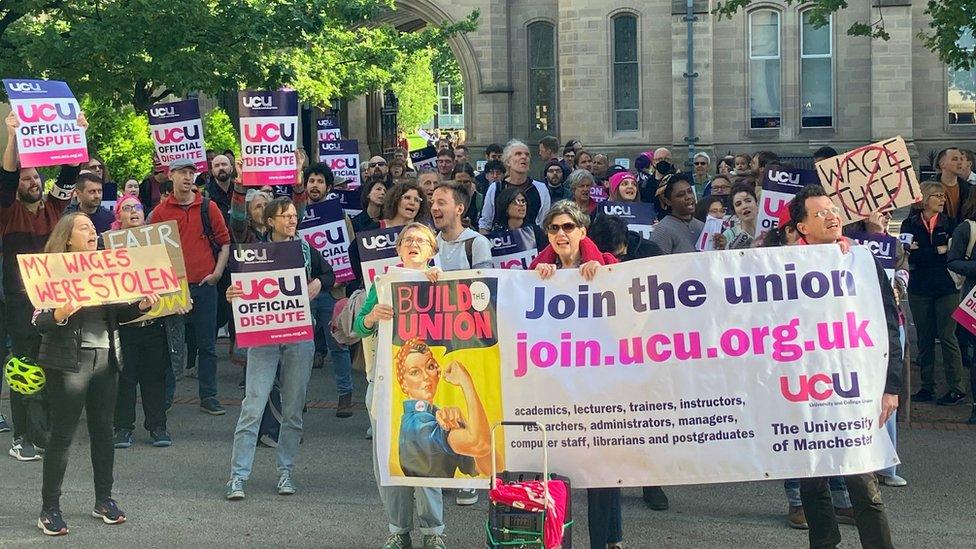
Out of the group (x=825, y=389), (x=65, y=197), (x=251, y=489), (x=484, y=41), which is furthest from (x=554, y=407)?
(x=484, y=41)

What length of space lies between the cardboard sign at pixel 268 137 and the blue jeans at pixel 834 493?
22.2 feet

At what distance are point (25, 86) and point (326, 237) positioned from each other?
2812mm

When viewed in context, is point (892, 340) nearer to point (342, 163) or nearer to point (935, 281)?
point (935, 281)

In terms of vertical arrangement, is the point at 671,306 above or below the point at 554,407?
above

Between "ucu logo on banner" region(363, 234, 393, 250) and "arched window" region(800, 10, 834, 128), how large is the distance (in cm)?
2756

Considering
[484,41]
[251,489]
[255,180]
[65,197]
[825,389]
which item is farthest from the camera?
[484,41]

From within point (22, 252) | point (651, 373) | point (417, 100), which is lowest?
point (651, 373)

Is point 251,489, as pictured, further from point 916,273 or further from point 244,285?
point 916,273

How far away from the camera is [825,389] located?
6547 millimetres

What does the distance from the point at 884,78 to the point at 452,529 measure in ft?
92.2

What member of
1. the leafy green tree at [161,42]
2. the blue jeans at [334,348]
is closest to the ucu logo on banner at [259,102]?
the blue jeans at [334,348]

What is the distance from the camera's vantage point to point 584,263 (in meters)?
6.96

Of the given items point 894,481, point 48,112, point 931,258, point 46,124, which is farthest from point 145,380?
point 931,258

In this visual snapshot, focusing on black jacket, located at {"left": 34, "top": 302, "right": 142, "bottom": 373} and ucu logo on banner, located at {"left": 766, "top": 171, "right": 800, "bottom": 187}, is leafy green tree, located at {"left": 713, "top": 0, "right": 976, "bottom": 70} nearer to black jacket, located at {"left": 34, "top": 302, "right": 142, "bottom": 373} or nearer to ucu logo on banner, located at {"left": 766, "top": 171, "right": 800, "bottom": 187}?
ucu logo on banner, located at {"left": 766, "top": 171, "right": 800, "bottom": 187}
